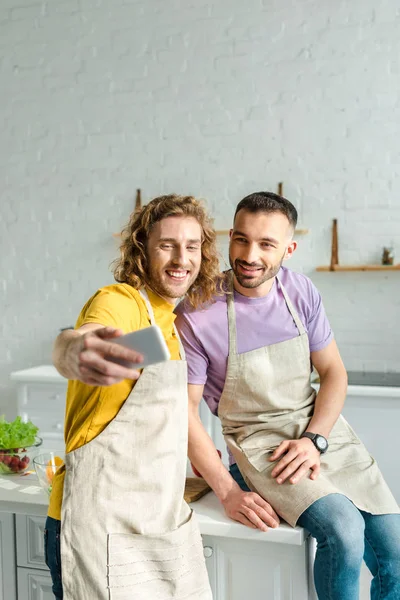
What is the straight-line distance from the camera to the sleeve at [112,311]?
1477mm

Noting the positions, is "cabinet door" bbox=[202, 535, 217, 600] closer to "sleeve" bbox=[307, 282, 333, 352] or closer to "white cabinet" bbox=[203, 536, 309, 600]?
"white cabinet" bbox=[203, 536, 309, 600]

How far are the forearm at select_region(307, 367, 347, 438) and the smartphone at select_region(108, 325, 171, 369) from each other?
38.4 inches

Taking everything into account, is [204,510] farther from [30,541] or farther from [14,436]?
[14,436]

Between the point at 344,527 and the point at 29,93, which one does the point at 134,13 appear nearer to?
the point at 29,93

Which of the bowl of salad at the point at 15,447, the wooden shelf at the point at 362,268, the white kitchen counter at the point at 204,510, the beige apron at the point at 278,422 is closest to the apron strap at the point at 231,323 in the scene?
the beige apron at the point at 278,422

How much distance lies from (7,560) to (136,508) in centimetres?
65

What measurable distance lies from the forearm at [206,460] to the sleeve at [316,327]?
44cm

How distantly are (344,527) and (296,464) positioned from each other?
209mm

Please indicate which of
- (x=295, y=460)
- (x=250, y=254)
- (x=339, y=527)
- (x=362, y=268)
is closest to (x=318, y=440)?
(x=295, y=460)

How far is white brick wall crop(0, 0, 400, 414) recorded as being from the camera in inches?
155

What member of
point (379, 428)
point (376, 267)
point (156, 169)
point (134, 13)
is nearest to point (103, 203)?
point (156, 169)

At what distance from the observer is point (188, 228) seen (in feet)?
5.83

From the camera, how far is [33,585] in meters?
1.95

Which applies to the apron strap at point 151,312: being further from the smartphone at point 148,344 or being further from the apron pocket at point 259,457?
the smartphone at point 148,344
